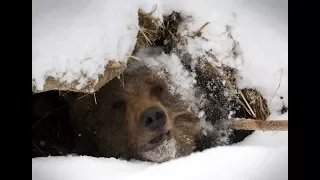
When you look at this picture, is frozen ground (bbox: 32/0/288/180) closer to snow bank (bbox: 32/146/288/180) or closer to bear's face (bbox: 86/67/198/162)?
snow bank (bbox: 32/146/288/180)

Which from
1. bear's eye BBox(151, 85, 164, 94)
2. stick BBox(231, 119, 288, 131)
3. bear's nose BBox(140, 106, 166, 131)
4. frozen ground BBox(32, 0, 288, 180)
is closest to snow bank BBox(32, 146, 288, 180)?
frozen ground BBox(32, 0, 288, 180)

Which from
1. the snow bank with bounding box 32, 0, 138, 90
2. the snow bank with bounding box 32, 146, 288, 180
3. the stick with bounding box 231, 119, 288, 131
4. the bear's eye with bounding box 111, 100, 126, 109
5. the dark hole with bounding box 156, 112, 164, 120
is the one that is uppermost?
the snow bank with bounding box 32, 0, 138, 90

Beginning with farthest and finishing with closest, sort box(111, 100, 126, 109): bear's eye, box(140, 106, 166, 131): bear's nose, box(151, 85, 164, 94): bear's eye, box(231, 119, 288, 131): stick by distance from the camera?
1. box(151, 85, 164, 94): bear's eye
2. box(111, 100, 126, 109): bear's eye
3. box(140, 106, 166, 131): bear's nose
4. box(231, 119, 288, 131): stick

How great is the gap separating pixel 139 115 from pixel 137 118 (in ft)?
0.11

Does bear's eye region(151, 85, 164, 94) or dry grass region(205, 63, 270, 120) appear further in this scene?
bear's eye region(151, 85, 164, 94)

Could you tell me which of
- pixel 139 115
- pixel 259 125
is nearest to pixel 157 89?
pixel 139 115

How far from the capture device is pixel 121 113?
3.06 meters

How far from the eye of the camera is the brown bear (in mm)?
2947

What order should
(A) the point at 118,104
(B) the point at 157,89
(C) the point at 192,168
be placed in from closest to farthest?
(C) the point at 192,168 < (A) the point at 118,104 < (B) the point at 157,89

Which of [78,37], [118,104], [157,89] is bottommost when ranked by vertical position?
[118,104]

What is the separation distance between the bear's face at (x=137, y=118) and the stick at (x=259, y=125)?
496mm

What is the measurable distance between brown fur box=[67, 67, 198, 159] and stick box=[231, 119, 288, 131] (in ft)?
1.66

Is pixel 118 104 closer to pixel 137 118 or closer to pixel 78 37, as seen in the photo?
pixel 137 118

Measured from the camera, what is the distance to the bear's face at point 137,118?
9.63 ft
